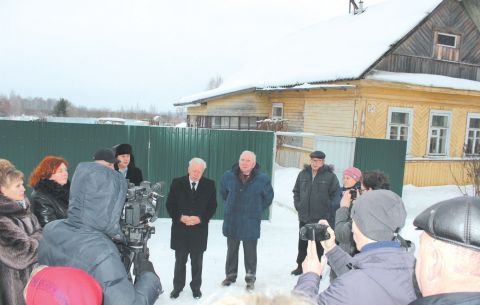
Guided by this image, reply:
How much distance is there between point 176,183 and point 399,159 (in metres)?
6.23

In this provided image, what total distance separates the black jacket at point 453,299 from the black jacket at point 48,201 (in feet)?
10.7

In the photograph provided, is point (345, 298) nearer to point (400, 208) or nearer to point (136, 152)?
point (400, 208)

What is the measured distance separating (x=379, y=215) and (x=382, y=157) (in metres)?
6.76

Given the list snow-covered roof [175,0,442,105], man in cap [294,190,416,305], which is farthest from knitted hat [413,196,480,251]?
snow-covered roof [175,0,442,105]

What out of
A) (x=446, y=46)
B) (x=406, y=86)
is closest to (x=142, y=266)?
(x=406, y=86)

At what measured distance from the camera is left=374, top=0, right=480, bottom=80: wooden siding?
1284 cm

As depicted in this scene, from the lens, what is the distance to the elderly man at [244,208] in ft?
15.9

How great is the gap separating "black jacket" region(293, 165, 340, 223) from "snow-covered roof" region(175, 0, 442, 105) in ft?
23.5

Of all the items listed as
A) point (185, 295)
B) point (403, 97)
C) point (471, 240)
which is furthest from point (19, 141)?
point (403, 97)

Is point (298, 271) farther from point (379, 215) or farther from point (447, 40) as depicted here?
point (447, 40)

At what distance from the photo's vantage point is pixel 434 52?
1338 cm

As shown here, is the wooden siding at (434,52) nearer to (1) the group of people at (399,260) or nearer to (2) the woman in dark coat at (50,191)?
(2) the woman in dark coat at (50,191)

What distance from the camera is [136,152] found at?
700cm

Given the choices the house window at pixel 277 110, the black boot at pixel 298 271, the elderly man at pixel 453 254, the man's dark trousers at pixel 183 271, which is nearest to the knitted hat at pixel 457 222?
the elderly man at pixel 453 254
